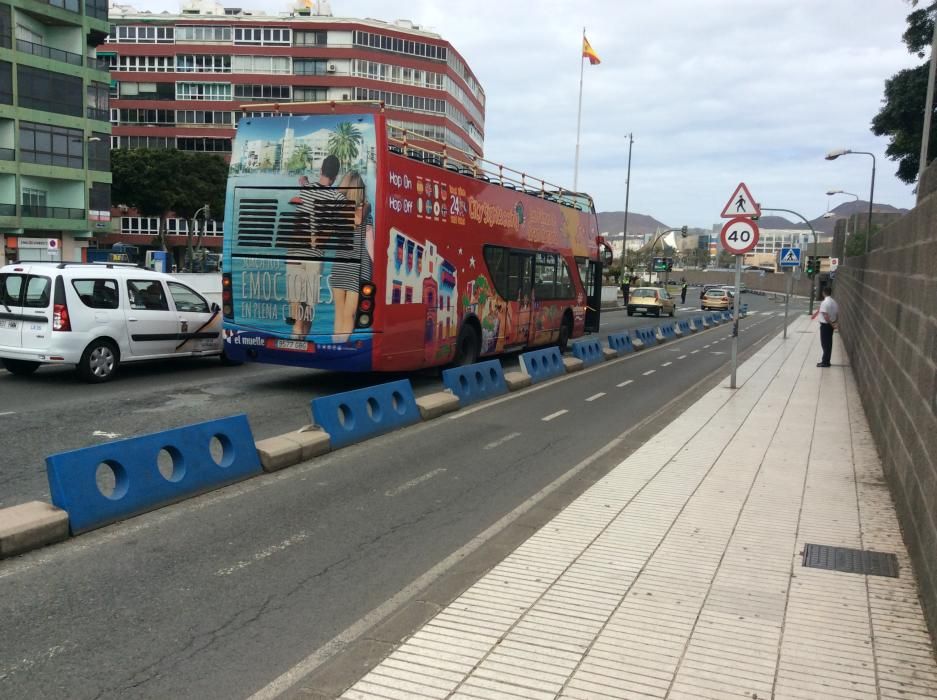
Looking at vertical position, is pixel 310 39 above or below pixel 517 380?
above

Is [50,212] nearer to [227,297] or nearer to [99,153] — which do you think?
→ [99,153]

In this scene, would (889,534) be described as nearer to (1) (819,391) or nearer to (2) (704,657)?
(2) (704,657)

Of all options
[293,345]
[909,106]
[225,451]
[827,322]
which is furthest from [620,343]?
[909,106]

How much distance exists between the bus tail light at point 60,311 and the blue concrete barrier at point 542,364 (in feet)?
24.9

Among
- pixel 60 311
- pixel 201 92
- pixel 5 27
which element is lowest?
pixel 60 311

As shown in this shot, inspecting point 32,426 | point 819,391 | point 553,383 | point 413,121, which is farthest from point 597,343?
point 413,121

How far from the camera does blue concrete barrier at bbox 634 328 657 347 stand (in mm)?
23844

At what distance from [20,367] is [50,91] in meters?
41.3

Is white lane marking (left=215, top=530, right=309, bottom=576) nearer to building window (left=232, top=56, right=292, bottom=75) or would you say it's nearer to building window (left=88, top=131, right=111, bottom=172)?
building window (left=88, top=131, right=111, bottom=172)

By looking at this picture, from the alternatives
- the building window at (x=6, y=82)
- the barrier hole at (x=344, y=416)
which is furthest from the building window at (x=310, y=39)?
the barrier hole at (x=344, y=416)

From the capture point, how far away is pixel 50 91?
46812 mm

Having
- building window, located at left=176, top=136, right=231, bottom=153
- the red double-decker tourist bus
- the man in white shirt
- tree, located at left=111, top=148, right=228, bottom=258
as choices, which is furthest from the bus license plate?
building window, located at left=176, top=136, right=231, bottom=153

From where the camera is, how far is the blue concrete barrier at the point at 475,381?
1198 cm

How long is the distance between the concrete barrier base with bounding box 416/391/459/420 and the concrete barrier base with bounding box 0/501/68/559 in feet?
18.2
